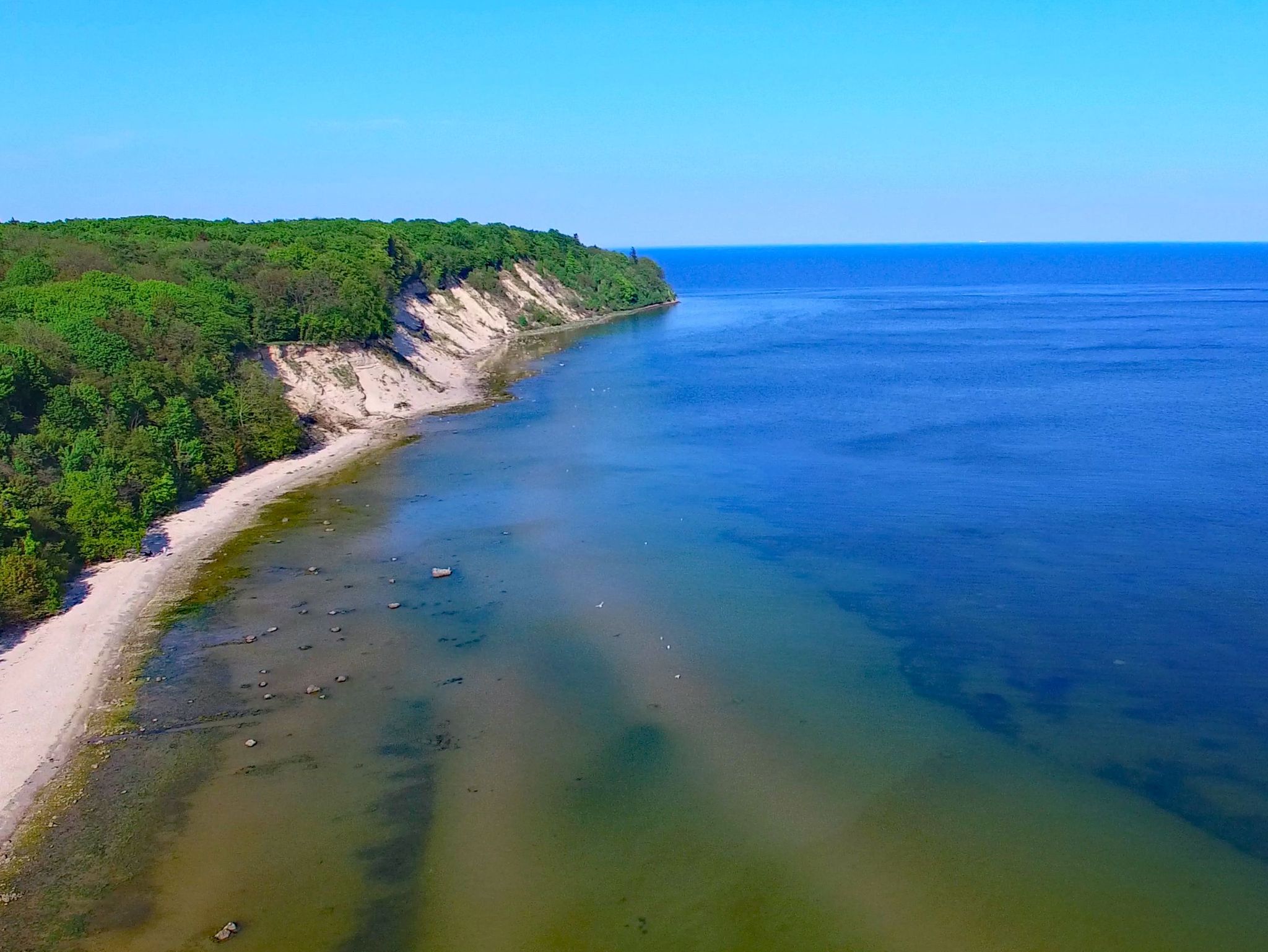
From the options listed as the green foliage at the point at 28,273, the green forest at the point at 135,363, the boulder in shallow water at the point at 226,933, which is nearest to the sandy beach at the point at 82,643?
the green forest at the point at 135,363

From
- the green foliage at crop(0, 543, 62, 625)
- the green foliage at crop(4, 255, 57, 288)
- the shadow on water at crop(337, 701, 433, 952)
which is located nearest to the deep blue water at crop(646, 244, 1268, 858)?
the shadow on water at crop(337, 701, 433, 952)

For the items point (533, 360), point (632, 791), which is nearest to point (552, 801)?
point (632, 791)

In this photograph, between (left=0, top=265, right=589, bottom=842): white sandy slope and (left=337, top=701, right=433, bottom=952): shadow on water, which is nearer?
(left=337, top=701, right=433, bottom=952): shadow on water

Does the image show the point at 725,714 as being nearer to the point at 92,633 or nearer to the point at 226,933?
the point at 226,933

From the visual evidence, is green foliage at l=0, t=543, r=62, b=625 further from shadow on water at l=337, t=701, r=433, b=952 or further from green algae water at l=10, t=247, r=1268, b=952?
shadow on water at l=337, t=701, r=433, b=952

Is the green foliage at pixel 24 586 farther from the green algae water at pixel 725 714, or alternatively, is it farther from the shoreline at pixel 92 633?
the green algae water at pixel 725 714
